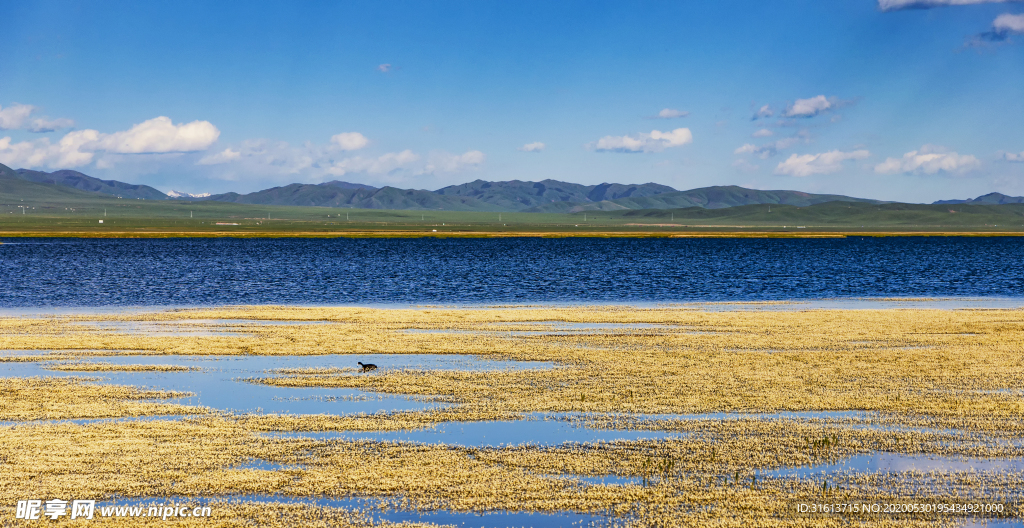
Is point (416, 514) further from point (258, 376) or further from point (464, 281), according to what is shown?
point (464, 281)

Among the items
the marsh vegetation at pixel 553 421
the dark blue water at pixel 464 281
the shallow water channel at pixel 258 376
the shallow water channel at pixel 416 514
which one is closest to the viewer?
the shallow water channel at pixel 416 514

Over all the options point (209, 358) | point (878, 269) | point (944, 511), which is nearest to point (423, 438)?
point (944, 511)

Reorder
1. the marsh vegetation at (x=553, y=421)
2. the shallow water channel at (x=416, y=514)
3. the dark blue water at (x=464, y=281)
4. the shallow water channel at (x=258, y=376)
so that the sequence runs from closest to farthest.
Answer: the shallow water channel at (x=416, y=514) < the marsh vegetation at (x=553, y=421) < the shallow water channel at (x=258, y=376) < the dark blue water at (x=464, y=281)

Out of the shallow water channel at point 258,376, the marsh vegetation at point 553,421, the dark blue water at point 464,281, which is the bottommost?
the dark blue water at point 464,281

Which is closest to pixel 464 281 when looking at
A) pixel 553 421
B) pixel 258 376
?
pixel 258 376


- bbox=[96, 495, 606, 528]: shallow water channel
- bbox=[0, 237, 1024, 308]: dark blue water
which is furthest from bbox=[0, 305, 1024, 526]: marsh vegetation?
bbox=[0, 237, 1024, 308]: dark blue water

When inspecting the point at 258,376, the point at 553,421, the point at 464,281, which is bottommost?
the point at 464,281

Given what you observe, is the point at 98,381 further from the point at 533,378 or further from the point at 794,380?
the point at 794,380

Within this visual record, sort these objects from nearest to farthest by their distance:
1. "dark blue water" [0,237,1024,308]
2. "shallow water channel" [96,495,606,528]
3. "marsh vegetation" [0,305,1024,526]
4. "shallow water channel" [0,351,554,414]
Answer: "shallow water channel" [96,495,606,528]
"marsh vegetation" [0,305,1024,526]
"shallow water channel" [0,351,554,414]
"dark blue water" [0,237,1024,308]

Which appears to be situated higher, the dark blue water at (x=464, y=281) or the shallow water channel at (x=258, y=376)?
the shallow water channel at (x=258, y=376)

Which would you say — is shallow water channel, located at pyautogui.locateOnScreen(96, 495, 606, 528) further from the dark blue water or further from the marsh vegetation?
the dark blue water

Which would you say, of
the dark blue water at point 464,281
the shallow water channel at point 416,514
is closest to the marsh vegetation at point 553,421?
the shallow water channel at point 416,514

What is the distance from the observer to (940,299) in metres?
49.0

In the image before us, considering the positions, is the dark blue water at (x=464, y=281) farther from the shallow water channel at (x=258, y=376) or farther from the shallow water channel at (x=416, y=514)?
the shallow water channel at (x=416, y=514)
